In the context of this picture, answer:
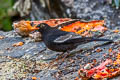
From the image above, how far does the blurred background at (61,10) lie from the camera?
953 cm

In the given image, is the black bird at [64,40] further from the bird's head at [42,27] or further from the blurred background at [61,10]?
the blurred background at [61,10]

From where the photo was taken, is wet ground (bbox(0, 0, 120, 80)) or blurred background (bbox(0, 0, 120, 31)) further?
blurred background (bbox(0, 0, 120, 31))

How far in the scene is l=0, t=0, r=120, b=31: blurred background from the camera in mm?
9531

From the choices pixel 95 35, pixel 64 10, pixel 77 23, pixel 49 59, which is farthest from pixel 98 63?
pixel 64 10

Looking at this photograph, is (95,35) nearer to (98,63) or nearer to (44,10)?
(98,63)

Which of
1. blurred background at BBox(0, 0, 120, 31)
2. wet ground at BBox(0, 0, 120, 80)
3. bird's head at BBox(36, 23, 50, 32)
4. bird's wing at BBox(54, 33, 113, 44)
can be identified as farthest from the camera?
blurred background at BBox(0, 0, 120, 31)

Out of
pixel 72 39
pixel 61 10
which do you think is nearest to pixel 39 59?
pixel 72 39

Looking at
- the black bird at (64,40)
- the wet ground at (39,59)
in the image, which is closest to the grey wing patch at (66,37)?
the black bird at (64,40)

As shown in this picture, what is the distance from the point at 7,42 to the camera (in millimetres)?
6672

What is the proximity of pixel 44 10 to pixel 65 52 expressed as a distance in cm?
483

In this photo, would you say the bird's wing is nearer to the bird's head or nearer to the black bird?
the black bird

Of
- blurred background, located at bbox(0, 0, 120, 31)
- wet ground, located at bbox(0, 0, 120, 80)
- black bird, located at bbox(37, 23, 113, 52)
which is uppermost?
black bird, located at bbox(37, 23, 113, 52)

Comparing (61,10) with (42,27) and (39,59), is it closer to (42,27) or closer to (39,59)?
(42,27)

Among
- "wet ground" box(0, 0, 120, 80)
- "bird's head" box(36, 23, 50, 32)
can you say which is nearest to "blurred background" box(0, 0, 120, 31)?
"wet ground" box(0, 0, 120, 80)
